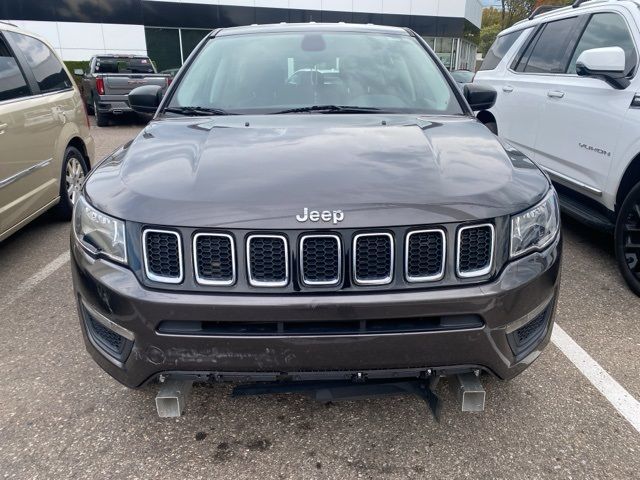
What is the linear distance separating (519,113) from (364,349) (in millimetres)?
4380

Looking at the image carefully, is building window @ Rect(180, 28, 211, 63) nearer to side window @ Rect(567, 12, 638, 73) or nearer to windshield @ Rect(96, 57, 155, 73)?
windshield @ Rect(96, 57, 155, 73)

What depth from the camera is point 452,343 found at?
1.88 m

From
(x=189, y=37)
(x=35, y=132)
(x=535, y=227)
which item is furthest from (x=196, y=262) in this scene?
(x=189, y=37)

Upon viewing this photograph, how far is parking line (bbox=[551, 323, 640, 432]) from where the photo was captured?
2.49 metres

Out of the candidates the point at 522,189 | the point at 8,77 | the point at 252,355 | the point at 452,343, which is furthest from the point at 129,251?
the point at 8,77

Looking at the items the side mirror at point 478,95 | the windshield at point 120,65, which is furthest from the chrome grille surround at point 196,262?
the windshield at point 120,65

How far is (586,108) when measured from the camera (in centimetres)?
421

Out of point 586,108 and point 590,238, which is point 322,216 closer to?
point 586,108

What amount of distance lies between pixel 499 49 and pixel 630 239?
3560 mm

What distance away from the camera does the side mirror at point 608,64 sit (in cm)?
363

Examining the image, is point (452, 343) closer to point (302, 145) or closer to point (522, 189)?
point (522, 189)

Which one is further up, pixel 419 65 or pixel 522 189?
pixel 419 65

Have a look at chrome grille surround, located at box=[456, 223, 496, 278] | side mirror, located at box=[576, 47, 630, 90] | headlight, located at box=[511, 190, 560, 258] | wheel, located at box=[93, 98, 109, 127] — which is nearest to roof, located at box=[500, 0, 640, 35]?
side mirror, located at box=[576, 47, 630, 90]

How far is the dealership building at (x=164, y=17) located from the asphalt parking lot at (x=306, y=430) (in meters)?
21.4
